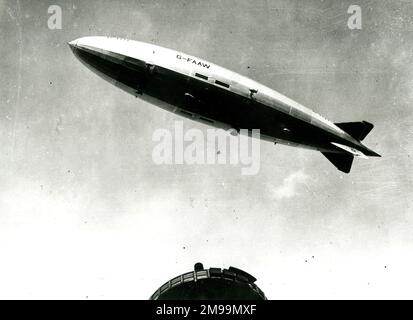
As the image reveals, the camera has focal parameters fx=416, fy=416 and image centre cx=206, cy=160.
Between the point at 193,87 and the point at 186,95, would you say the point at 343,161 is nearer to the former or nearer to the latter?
the point at 193,87

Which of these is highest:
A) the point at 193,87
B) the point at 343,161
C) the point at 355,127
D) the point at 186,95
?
the point at 193,87

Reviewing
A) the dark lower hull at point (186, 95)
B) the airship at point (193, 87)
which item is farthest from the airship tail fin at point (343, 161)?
the dark lower hull at point (186, 95)

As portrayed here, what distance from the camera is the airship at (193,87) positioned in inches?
1124

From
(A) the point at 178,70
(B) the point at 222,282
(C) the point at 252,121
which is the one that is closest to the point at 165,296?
(B) the point at 222,282

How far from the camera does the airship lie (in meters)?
28.5

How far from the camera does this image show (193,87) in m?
28.8

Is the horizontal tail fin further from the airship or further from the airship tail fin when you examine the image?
the airship

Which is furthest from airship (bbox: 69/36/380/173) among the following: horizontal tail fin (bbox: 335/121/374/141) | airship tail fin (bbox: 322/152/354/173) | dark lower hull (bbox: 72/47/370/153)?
airship tail fin (bbox: 322/152/354/173)

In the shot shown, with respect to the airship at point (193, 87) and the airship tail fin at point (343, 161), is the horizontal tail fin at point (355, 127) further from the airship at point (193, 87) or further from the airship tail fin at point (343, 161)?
the airship at point (193, 87)

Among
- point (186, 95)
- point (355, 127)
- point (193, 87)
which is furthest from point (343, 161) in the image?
point (186, 95)
